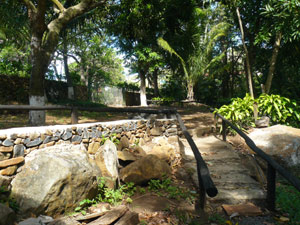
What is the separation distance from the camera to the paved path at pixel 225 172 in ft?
10.3

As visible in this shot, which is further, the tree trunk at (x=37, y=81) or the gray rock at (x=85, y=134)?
the tree trunk at (x=37, y=81)

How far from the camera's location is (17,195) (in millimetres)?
2609

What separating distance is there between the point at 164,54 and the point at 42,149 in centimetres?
1205

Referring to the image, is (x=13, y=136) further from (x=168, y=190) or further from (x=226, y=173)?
(x=226, y=173)

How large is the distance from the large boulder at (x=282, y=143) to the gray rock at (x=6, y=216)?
14.5 feet

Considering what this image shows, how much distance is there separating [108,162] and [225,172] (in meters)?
2.17

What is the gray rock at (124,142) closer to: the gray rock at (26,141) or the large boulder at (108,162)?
the large boulder at (108,162)

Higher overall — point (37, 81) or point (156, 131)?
point (37, 81)

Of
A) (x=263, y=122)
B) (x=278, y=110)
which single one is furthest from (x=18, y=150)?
(x=278, y=110)

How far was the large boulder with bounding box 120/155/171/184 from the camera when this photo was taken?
3709mm

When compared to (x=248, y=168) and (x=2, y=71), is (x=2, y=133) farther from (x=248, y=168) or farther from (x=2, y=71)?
(x=2, y=71)

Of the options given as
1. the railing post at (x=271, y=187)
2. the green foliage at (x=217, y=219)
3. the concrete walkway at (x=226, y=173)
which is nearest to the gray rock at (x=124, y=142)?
the concrete walkway at (x=226, y=173)

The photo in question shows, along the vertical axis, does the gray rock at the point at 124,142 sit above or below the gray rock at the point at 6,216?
above

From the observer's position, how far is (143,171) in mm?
3752
